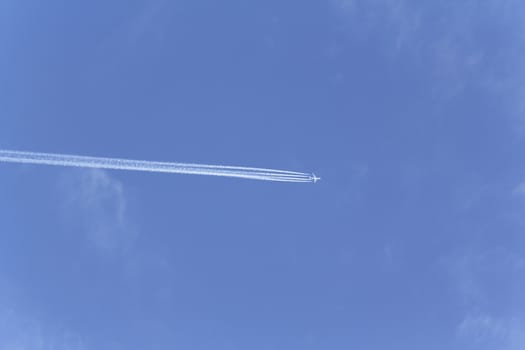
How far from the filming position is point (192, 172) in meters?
126

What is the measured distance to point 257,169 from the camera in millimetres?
139000

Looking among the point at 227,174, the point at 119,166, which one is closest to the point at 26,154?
the point at 119,166

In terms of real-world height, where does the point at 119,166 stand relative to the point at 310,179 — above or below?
below

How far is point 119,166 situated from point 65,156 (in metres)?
12.0

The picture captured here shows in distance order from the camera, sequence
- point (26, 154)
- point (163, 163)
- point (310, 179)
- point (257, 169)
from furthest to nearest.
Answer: point (310, 179)
point (257, 169)
point (163, 163)
point (26, 154)

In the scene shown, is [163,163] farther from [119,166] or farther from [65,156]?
[65,156]

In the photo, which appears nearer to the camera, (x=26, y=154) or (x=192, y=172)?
(x=26, y=154)

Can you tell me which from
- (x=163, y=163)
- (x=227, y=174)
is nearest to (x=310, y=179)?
(x=227, y=174)

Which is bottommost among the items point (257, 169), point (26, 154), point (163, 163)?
point (26, 154)

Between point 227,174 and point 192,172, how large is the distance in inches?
319

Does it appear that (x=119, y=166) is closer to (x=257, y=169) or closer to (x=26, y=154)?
(x=26, y=154)

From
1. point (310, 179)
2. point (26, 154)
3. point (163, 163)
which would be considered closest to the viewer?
point (26, 154)

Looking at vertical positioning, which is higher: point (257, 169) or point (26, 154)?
point (257, 169)

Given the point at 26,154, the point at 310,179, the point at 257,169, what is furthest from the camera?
the point at 310,179
